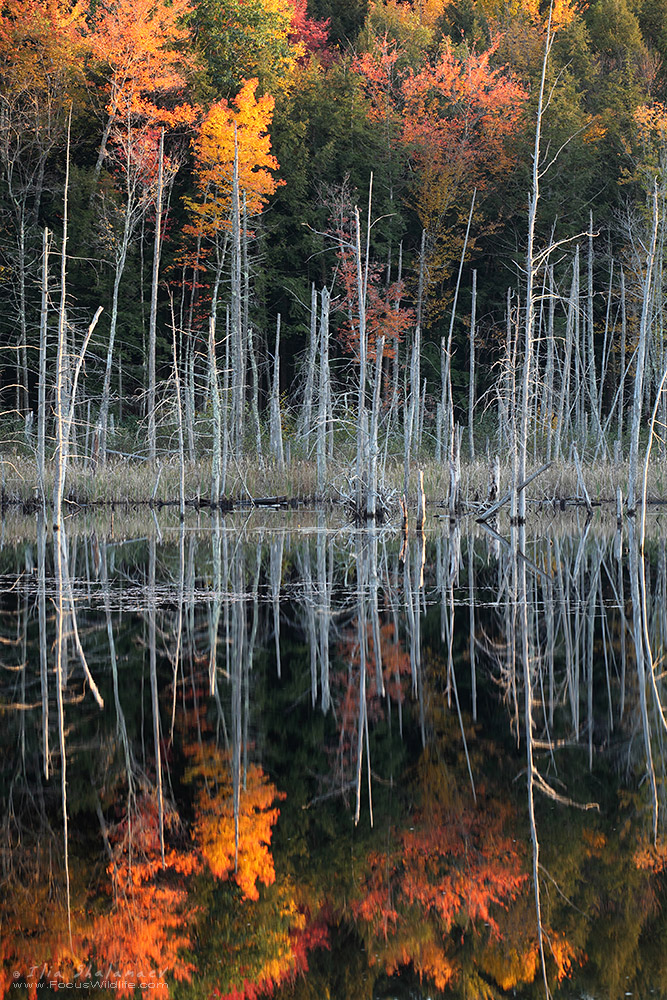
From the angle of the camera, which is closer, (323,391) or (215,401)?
(215,401)

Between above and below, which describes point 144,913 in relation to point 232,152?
below

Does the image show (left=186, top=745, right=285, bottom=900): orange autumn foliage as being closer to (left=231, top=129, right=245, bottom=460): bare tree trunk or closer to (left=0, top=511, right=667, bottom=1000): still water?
(left=0, top=511, right=667, bottom=1000): still water

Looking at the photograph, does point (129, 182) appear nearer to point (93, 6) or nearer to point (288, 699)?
point (93, 6)

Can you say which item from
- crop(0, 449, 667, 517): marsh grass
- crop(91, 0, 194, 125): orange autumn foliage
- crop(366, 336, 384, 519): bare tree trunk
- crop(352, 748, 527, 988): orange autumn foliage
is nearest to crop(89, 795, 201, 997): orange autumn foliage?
crop(352, 748, 527, 988): orange autumn foliage

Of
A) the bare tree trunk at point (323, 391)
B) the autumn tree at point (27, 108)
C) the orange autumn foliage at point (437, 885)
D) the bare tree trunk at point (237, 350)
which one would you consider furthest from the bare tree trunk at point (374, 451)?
the autumn tree at point (27, 108)

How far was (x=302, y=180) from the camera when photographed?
32125 millimetres

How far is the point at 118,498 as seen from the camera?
73.8 feet

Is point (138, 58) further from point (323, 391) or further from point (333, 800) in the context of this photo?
point (333, 800)

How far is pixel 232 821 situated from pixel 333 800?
484 mm

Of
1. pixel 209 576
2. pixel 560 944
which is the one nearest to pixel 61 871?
pixel 560 944

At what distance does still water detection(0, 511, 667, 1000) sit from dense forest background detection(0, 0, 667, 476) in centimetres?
1803

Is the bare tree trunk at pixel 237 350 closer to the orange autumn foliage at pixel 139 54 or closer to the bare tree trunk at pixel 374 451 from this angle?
the bare tree trunk at pixel 374 451

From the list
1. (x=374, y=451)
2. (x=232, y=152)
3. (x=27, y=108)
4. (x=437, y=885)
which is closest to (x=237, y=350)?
(x=232, y=152)

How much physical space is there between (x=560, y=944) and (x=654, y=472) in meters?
19.7
